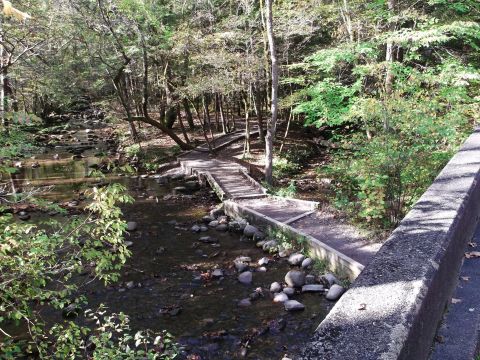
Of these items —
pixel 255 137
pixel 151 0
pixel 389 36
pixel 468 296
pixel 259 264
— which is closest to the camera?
pixel 468 296

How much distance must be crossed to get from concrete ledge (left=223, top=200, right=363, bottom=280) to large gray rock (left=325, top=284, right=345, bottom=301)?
360 mm

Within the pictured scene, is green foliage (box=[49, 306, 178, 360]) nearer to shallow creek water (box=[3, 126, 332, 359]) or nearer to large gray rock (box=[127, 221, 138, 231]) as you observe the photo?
shallow creek water (box=[3, 126, 332, 359])

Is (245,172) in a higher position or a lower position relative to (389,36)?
lower

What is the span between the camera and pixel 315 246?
29.8 feet

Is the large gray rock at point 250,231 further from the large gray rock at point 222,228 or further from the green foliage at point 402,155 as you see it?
the green foliage at point 402,155

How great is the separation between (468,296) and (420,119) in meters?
6.04

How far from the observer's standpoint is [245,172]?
16.4m

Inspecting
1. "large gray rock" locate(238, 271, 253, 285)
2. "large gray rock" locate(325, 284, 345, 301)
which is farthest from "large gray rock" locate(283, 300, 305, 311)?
"large gray rock" locate(238, 271, 253, 285)

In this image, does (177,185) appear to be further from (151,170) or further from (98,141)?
(98,141)

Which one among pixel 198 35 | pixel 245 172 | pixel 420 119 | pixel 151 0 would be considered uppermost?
pixel 151 0

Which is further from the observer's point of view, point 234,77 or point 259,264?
point 234,77

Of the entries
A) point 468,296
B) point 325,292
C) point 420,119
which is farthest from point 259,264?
point 468,296

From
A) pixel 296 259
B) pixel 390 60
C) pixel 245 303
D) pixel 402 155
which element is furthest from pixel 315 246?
pixel 390 60

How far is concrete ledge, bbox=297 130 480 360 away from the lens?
5.69 ft
